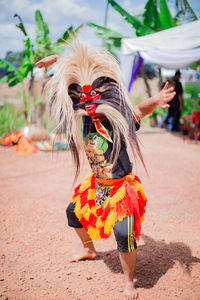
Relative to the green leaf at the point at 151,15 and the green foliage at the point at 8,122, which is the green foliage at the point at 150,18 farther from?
the green foliage at the point at 8,122

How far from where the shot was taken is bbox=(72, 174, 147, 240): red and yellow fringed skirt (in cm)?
194

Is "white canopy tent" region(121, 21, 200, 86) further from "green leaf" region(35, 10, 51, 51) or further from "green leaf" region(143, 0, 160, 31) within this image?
"green leaf" region(35, 10, 51, 51)

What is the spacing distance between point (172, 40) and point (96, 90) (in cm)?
477

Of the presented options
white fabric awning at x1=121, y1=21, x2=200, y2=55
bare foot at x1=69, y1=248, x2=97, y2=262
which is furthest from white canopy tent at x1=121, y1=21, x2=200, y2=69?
bare foot at x1=69, y1=248, x2=97, y2=262

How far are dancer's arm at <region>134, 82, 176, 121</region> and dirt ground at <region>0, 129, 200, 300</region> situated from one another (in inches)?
30.9

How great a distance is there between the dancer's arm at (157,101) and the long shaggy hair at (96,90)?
5cm

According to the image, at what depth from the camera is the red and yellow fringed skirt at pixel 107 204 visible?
6.38ft

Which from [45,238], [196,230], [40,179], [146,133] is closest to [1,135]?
[40,179]

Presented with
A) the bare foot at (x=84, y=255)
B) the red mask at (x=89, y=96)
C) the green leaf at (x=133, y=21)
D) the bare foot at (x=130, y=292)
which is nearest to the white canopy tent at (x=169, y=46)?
the green leaf at (x=133, y=21)

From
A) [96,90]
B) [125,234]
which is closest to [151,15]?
[96,90]

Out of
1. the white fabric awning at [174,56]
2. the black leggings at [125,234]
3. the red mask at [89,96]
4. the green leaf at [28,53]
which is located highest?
the white fabric awning at [174,56]

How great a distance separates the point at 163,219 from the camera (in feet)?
10.6

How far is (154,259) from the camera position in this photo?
2.49 meters

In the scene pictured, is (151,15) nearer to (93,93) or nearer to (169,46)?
(169,46)
